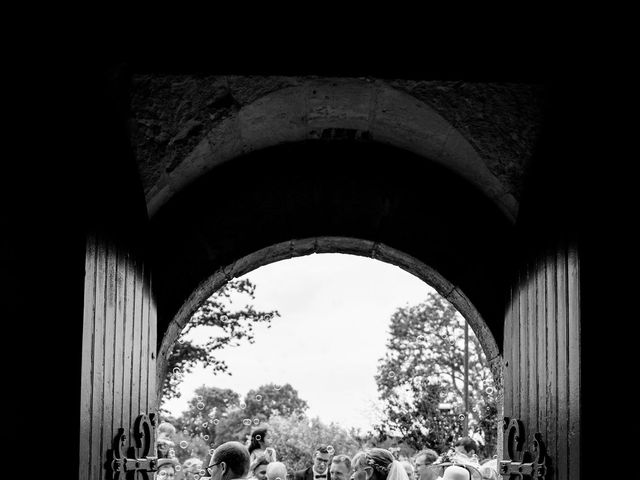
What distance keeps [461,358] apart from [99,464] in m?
27.4

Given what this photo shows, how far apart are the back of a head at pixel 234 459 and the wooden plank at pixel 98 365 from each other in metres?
1.53

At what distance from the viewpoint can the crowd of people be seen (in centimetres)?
517

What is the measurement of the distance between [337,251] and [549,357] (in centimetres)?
225

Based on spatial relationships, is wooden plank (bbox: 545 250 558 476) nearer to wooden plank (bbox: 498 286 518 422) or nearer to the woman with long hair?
wooden plank (bbox: 498 286 518 422)

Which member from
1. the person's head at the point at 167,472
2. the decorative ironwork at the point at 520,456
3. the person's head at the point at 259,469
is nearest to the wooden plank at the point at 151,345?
the decorative ironwork at the point at 520,456

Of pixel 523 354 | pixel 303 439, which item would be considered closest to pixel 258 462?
pixel 523 354

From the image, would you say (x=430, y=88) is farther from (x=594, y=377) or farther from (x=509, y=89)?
(x=594, y=377)

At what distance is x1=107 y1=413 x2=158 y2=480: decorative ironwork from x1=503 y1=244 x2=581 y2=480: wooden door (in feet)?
4.69

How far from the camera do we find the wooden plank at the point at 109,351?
373cm

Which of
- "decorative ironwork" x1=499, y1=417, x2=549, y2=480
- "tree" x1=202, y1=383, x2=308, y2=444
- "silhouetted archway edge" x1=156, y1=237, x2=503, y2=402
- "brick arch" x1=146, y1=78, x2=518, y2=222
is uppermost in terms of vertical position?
"tree" x1=202, y1=383, x2=308, y2=444

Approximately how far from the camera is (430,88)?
187 inches

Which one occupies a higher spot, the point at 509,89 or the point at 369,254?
the point at 509,89

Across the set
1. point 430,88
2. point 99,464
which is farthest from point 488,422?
point 99,464

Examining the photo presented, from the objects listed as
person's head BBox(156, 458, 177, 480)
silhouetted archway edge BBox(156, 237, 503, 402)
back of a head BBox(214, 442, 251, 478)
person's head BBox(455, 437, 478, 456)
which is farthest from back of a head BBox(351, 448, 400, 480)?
person's head BBox(455, 437, 478, 456)
